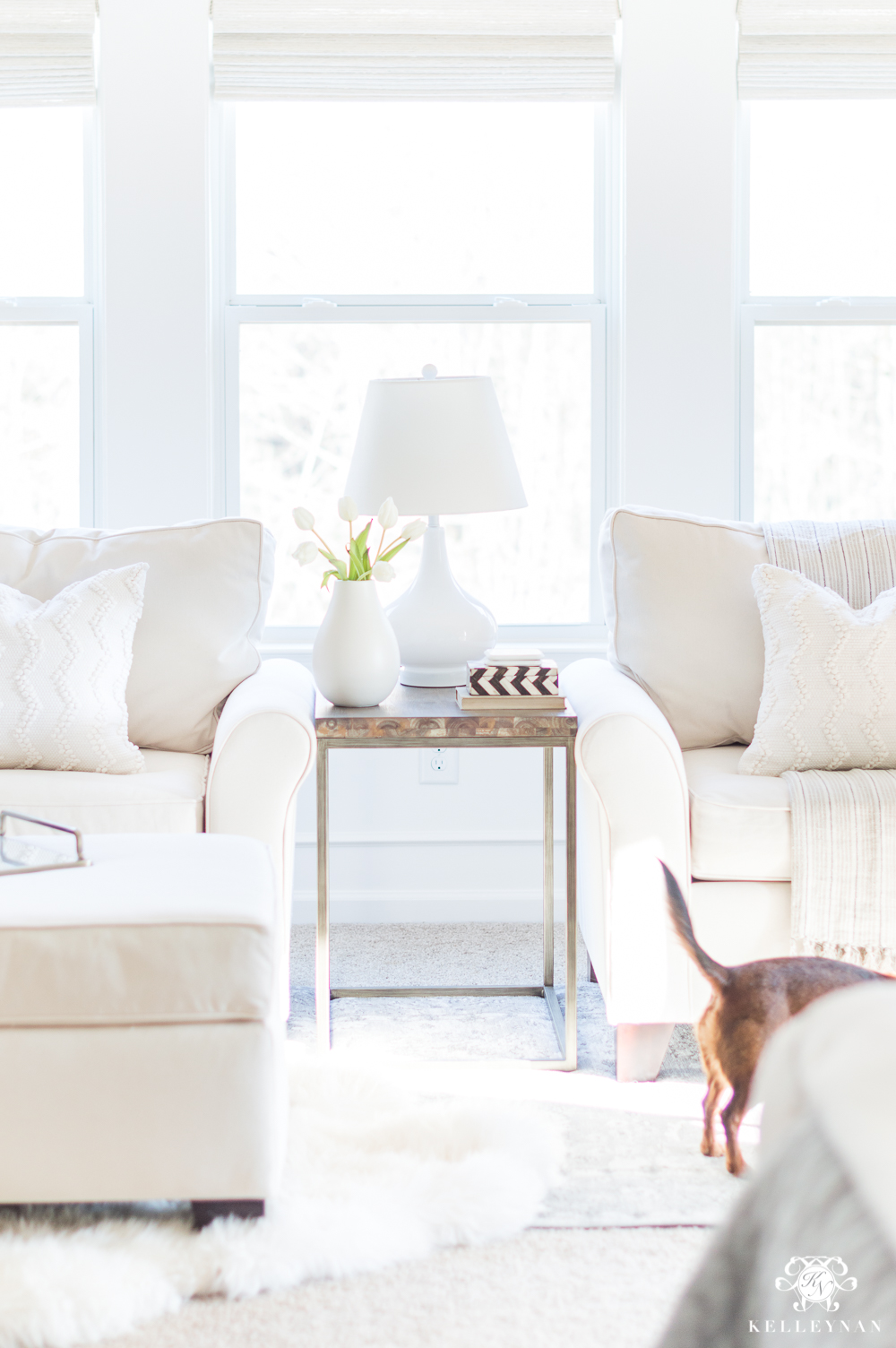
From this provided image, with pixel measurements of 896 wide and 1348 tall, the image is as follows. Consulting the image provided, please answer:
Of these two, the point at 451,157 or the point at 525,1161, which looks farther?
the point at 451,157

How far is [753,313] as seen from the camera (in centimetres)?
343

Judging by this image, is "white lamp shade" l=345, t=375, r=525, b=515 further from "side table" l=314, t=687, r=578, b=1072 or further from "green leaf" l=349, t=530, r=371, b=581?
"side table" l=314, t=687, r=578, b=1072

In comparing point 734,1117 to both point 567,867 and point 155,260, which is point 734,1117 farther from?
point 155,260

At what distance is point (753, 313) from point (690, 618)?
121 cm

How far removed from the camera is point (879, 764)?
2426mm

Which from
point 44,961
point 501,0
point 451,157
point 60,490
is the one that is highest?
point 501,0

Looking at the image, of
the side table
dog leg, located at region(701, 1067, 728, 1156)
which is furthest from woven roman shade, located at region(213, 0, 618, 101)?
dog leg, located at region(701, 1067, 728, 1156)

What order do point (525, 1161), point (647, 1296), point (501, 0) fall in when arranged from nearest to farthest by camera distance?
1. point (647, 1296)
2. point (525, 1161)
3. point (501, 0)

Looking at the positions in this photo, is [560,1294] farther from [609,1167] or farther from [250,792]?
[250,792]

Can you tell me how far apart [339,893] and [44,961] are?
1767mm

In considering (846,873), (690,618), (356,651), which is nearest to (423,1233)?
(846,873)

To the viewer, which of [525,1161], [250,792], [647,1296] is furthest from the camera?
[250,792]

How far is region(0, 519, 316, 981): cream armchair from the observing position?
2.31 metres

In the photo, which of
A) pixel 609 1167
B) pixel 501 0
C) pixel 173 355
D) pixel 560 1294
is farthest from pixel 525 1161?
pixel 501 0
